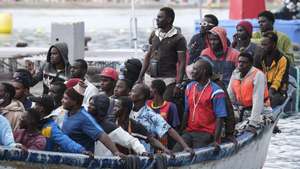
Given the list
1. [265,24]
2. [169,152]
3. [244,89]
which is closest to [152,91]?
[169,152]

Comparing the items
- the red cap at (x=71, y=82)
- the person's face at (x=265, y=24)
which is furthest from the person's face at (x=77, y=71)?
the person's face at (x=265, y=24)

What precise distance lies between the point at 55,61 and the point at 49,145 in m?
2.62

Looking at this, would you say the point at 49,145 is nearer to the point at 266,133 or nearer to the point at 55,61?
the point at 55,61

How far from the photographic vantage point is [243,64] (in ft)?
42.1

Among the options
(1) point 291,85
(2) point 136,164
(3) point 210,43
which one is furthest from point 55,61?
(1) point 291,85

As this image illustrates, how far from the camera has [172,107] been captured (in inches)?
470

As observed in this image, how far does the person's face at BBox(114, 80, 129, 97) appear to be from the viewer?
37.4 ft

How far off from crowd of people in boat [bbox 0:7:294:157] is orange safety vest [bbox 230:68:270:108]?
12 millimetres

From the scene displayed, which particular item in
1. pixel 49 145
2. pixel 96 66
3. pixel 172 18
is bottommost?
pixel 96 66

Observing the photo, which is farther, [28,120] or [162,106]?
[162,106]

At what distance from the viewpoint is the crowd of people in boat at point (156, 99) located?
10.4 metres

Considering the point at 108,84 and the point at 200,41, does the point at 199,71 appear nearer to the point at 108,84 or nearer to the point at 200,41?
the point at 108,84

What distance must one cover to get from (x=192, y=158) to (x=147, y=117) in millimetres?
651

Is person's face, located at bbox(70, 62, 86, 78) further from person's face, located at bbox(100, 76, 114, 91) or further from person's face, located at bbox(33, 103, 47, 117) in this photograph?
person's face, located at bbox(33, 103, 47, 117)
